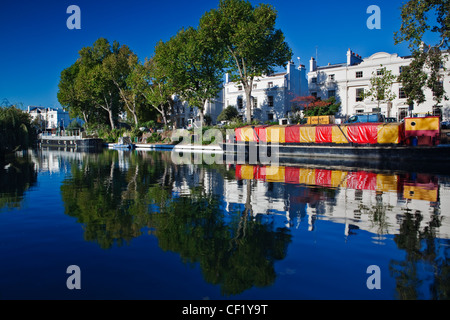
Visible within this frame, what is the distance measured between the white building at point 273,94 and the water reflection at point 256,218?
42906mm

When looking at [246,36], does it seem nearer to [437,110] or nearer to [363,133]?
[363,133]

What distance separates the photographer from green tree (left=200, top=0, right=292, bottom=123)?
135ft

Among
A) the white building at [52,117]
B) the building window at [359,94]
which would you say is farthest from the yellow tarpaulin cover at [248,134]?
the white building at [52,117]

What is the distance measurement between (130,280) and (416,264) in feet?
16.2

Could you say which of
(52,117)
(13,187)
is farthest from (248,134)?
(52,117)

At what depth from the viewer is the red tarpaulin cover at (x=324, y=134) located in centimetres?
3259

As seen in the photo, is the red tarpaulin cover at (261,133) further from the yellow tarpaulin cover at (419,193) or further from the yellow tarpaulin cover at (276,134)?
the yellow tarpaulin cover at (419,193)

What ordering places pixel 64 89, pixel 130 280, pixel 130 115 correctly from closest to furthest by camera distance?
pixel 130 280 < pixel 64 89 < pixel 130 115

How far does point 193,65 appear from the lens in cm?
4775

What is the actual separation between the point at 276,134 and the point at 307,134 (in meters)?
3.49

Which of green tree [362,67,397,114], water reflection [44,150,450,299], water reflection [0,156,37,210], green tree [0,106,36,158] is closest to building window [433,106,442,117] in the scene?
green tree [362,67,397,114]
